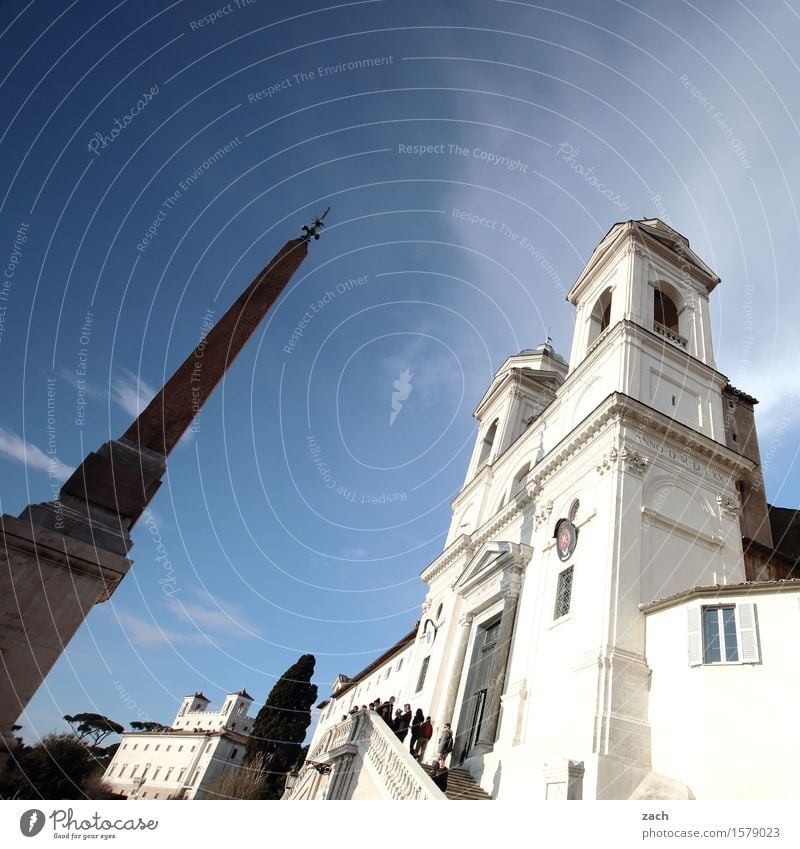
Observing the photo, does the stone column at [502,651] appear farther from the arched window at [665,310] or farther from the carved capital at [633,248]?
the carved capital at [633,248]

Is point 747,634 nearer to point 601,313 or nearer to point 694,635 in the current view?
point 694,635

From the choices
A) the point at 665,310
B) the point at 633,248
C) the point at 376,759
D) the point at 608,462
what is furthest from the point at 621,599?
the point at 665,310

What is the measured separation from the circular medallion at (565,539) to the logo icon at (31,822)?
12.7m

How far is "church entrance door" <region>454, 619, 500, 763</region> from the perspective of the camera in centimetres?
1614

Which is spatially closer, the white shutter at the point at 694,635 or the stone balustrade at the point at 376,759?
the stone balustrade at the point at 376,759

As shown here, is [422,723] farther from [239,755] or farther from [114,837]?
[239,755]

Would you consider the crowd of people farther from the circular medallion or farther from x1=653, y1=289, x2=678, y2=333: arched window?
x1=653, y1=289, x2=678, y2=333: arched window

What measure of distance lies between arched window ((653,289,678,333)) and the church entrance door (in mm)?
13782

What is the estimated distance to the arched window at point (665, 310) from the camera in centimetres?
2267

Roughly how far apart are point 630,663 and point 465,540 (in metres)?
12.0

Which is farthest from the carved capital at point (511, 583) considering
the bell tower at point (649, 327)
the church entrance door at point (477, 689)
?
the bell tower at point (649, 327)

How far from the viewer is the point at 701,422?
18141 mm

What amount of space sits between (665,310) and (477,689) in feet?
55.4

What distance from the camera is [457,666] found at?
19234mm
